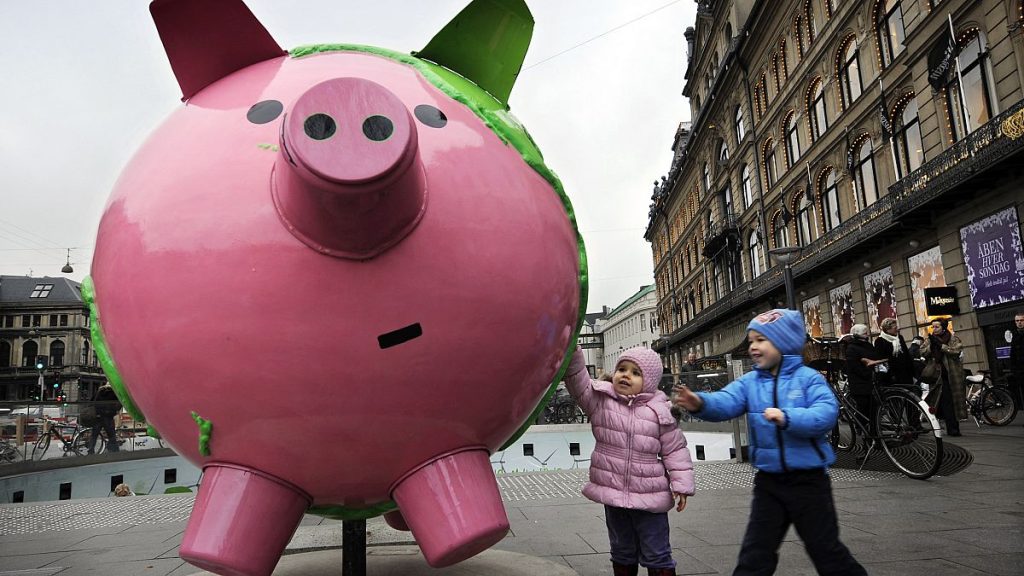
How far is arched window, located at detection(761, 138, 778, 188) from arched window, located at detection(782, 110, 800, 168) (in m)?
1.23

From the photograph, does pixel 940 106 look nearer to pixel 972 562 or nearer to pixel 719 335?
Result: pixel 972 562

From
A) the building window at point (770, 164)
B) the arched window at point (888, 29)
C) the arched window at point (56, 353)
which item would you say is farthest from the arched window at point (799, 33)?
the arched window at point (56, 353)

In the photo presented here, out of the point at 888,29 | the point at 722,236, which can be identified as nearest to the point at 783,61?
the point at 888,29

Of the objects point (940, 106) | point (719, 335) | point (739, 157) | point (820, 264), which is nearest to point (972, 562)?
point (940, 106)

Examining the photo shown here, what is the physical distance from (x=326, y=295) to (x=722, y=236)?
3459cm

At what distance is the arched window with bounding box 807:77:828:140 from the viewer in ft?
74.8

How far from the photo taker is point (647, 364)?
3.20 meters

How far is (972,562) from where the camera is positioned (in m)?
3.59

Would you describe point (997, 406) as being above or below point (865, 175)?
below

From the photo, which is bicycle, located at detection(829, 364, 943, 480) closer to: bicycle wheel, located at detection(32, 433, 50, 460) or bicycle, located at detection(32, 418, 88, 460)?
bicycle, located at detection(32, 418, 88, 460)

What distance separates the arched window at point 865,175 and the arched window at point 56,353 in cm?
6530

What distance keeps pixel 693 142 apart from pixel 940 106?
83.1 feet

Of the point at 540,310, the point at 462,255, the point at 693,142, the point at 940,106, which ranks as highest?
the point at 693,142

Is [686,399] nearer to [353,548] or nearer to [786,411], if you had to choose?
[786,411]
